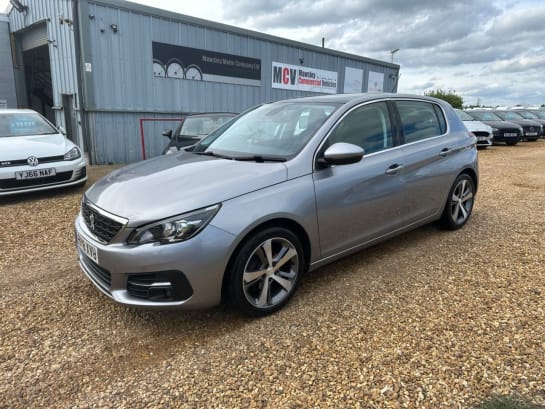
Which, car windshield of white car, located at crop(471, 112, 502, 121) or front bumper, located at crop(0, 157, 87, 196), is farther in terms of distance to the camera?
car windshield of white car, located at crop(471, 112, 502, 121)

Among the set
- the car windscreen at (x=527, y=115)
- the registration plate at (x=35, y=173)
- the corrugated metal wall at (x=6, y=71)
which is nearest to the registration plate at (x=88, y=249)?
the registration plate at (x=35, y=173)

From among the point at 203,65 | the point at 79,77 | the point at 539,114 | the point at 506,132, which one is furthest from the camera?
the point at 539,114

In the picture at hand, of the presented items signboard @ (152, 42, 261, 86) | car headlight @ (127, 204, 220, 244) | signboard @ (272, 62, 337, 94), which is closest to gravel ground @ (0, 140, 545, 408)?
car headlight @ (127, 204, 220, 244)

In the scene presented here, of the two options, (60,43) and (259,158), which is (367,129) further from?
(60,43)

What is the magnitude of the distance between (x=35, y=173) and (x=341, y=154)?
5.19 m

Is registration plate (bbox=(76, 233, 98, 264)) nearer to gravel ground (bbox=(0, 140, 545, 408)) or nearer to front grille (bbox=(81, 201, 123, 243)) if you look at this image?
front grille (bbox=(81, 201, 123, 243))

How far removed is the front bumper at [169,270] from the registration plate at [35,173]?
4.31 metres

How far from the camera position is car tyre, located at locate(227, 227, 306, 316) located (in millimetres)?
2643

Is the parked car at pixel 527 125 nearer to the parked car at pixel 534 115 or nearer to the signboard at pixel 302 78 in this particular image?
the parked car at pixel 534 115

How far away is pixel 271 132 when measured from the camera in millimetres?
3500

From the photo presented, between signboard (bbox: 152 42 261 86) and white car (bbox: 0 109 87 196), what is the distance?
4.84 meters

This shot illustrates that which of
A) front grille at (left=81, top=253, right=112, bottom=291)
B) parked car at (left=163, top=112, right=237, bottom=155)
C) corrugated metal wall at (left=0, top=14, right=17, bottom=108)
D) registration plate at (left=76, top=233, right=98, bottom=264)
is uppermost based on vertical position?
corrugated metal wall at (left=0, top=14, right=17, bottom=108)

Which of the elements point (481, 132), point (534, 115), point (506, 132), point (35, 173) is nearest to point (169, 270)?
point (35, 173)

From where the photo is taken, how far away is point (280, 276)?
291 centimetres
